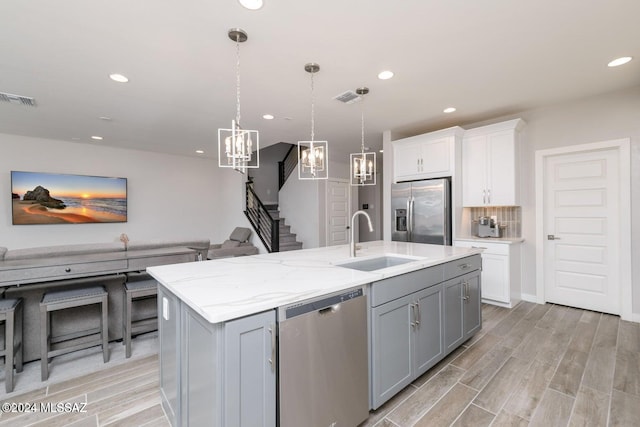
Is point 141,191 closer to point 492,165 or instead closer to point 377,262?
point 377,262

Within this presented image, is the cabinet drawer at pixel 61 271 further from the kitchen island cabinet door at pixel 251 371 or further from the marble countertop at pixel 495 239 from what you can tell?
the marble countertop at pixel 495 239

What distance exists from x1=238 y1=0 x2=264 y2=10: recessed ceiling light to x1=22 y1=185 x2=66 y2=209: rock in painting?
625 cm

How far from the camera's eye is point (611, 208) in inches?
139

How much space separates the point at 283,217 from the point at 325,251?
5092mm

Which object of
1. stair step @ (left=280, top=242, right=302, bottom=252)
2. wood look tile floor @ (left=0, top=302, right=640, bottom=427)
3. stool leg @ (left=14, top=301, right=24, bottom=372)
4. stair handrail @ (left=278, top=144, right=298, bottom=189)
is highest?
stair handrail @ (left=278, top=144, right=298, bottom=189)

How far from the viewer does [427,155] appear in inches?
177

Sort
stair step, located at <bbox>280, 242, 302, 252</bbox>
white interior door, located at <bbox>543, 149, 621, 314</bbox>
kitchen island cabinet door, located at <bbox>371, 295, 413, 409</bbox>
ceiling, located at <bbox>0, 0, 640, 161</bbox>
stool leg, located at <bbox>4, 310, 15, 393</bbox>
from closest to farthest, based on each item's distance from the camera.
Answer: kitchen island cabinet door, located at <bbox>371, 295, 413, 409</bbox>, ceiling, located at <bbox>0, 0, 640, 161</bbox>, stool leg, located at <bbox>4, 310, 15, 393</bbox>, white interior door, located at <bbox>543, 149, 621, 314</bbox>, stair step, located at <bbox>280, 242, 302, 252</bbox>

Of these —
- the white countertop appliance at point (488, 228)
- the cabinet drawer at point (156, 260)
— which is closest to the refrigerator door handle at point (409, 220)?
the white countertop appliance at point (488, 228)

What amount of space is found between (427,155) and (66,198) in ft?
23.3

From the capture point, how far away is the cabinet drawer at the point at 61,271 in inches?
85.4

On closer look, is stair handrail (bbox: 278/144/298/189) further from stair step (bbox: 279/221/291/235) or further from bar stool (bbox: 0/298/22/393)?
bar stool (bbox: 0/298/22/393)

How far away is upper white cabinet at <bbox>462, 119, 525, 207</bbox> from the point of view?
391cm

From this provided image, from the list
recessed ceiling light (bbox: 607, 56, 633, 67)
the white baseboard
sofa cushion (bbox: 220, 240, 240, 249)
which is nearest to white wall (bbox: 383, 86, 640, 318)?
the white baseboard

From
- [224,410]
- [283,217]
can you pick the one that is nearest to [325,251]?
[224,410]
